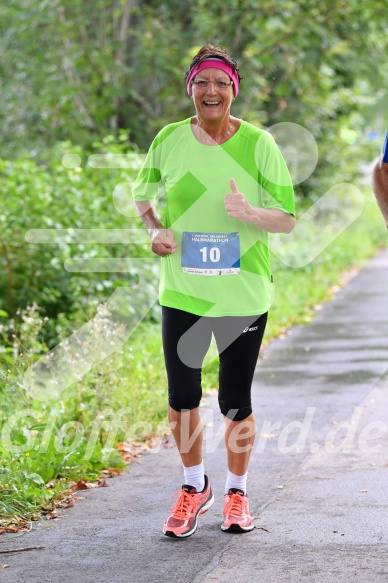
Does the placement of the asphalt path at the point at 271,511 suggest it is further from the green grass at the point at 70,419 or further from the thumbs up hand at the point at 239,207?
the thumbs up hand at the point at 239,207

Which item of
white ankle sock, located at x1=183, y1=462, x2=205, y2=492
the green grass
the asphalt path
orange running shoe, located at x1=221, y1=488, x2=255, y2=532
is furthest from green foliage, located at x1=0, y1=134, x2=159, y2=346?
orange running shoe, located at x1=221, y1=488, x2=255, y2=532

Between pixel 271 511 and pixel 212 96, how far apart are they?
2.03 m

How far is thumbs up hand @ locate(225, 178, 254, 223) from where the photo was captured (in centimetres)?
480

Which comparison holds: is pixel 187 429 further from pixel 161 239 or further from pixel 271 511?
pixel 161 239

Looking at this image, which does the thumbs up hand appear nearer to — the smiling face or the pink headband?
the smiling face

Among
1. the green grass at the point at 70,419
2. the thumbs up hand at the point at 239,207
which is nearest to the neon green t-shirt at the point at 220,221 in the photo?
the thumbs up hand at the point at 239,207

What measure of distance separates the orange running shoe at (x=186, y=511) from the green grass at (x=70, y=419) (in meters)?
0.81

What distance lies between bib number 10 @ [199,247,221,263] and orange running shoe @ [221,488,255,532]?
3.64 feet

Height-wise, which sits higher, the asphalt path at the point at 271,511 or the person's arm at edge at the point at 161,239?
the person's arm at edge at the point at 161,239

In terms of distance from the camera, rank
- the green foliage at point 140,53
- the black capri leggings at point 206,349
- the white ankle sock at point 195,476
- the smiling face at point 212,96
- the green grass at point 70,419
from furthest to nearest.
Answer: the green foliage at point 140,53, the green grass at point 70,419, the white ankle sock at point 195,476, the black capri leggings at point 206,349, the smiling face at point 212,96

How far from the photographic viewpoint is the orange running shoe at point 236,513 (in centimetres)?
508

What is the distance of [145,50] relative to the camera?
16234mm

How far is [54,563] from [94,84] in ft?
41.2

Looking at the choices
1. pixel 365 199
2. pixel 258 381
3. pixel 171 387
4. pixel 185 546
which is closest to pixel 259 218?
pixel 171 387
